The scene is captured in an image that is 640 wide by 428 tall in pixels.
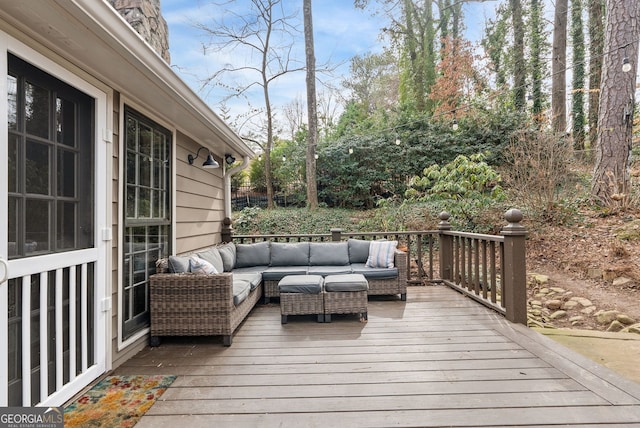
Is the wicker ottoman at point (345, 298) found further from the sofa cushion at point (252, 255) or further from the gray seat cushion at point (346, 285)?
the sofa cushion at point (252, 255)

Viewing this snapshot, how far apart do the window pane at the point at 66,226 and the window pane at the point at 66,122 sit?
41 cm

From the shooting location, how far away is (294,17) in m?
9.26

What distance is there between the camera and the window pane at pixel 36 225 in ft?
5.79

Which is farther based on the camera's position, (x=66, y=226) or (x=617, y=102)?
(x=617, y=102)

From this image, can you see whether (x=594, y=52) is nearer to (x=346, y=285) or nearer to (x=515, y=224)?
(x=515, y=224)

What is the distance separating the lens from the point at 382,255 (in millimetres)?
4238

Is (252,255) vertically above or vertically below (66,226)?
below

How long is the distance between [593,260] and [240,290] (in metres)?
5.12

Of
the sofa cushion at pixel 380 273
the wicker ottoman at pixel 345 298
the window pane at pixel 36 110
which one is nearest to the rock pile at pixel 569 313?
the sofa cushion at pixel 380 273

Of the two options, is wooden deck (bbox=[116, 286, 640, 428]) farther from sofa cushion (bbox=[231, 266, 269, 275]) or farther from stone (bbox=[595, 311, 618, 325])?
stone (bbox=[595, 311, 618, 325])

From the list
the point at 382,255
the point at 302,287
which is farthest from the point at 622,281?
the point at 302,287

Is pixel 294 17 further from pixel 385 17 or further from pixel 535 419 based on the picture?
pixel 535 419

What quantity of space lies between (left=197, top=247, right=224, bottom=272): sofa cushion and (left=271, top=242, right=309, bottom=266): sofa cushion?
0.83 meters

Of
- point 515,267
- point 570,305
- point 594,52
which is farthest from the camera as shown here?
point 594,52
